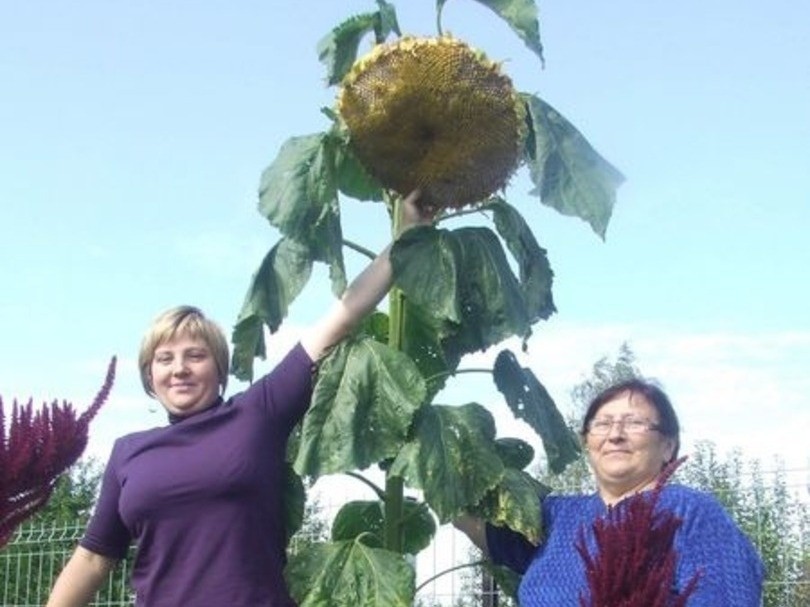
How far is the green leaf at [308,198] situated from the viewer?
3328 millimetres

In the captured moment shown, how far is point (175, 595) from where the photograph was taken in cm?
307

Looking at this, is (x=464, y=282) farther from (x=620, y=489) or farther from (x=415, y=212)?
(x=620, y=489)

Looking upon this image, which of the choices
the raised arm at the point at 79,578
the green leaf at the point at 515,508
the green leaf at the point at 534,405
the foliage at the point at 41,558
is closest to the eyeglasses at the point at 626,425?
the green leaf at the point at 515,508

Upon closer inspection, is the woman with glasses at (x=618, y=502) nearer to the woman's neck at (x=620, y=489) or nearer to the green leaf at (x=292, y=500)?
the woman's neck at (x=620, y=489)

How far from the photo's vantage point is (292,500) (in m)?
3.36

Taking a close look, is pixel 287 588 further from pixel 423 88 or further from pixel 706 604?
pixel 423 88

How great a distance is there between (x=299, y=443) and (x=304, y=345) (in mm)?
272

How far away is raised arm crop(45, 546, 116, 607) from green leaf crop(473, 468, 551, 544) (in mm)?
944

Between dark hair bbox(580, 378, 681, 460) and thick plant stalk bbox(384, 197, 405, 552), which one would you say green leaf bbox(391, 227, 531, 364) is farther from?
dark hair bbox(580, 378, 681, 460)

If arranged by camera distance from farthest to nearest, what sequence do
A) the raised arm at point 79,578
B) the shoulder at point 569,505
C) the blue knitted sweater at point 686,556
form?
the raised arm at point 79,578
the shoulder at point 569,505
the blue knitted sweater at point 686,556

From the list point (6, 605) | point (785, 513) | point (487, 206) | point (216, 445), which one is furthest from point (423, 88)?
point (6, 605)

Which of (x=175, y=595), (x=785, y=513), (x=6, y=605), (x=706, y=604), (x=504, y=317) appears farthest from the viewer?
(x=6, y=605)

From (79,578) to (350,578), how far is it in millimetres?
702

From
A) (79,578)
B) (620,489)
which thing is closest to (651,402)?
(620,489)
